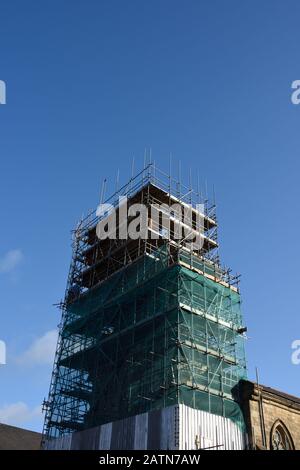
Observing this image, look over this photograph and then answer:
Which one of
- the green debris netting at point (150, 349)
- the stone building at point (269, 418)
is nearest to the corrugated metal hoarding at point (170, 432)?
the green debris netting at point (150, 349)

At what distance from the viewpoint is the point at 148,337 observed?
107ft

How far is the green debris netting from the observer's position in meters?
29.7

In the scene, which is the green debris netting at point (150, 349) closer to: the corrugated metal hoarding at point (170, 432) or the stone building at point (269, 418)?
the stone building at point (269, 418)

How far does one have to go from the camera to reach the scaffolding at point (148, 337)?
29.9 metres

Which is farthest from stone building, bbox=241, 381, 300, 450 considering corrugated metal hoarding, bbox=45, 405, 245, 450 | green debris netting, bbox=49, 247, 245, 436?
corrugated metal hoarding, bbox=45, 405, 245, 450

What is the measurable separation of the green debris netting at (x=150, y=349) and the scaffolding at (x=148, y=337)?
0.21ft

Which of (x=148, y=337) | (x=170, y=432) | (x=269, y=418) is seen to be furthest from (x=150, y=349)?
(x=269, y=418)

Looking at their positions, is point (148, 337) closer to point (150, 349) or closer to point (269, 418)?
point (150, 349)

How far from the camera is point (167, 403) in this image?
1104 inches

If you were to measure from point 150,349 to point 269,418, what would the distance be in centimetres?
825

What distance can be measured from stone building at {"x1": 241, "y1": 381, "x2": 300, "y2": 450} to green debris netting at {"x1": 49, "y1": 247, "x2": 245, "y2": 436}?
30.1 inches
